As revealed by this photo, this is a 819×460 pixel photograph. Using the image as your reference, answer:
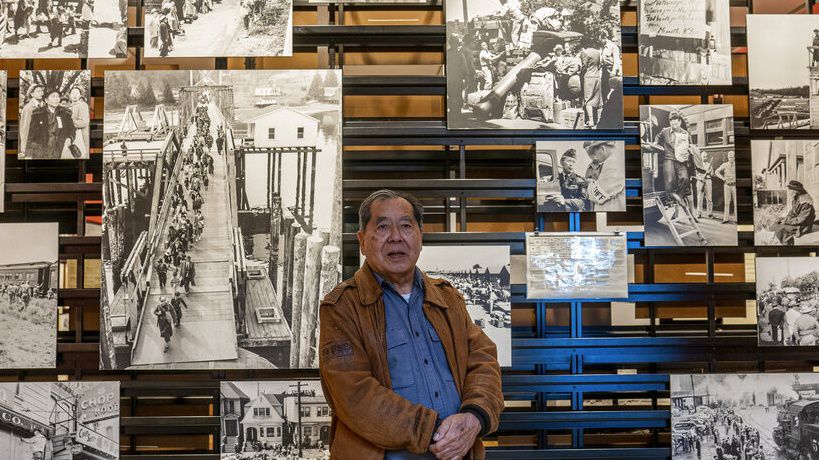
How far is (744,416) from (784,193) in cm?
98

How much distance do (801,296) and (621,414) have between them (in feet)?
3.09

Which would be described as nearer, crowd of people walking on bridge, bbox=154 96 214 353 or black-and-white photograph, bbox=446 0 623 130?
crowd of people walking on bridge, bbox=154 96 214 353

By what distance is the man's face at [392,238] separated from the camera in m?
2.27

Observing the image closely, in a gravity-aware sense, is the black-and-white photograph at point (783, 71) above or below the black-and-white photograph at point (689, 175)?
above

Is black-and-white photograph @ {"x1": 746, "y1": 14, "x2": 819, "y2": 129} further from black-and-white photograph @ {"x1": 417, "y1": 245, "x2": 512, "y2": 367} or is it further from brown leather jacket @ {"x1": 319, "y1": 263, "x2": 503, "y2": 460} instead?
brown leather jacket @ {"x1": 319, "y1": 263, "x2": 503, "y2": 460}

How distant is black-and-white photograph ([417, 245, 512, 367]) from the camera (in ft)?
10.3

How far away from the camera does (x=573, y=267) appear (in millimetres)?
3156

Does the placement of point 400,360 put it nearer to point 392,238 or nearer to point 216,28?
point 392,238

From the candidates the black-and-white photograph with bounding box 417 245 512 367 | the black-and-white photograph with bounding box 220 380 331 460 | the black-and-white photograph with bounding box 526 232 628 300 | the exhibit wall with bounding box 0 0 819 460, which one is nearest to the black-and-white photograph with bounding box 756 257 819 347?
the exhibit wall with bounding box 0 0 819 460

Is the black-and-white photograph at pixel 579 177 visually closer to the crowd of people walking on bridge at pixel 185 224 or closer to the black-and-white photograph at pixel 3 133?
the crowd of people walking on bridge at pixel 185 224

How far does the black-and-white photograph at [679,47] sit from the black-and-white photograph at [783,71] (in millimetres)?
129

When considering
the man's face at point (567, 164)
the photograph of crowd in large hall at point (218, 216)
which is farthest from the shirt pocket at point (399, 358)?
the man's face at point (567, 164)

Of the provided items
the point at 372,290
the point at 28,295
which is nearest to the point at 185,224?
the point at 28,295

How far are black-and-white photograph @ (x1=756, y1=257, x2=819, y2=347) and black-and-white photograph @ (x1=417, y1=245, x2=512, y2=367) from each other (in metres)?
1.10
